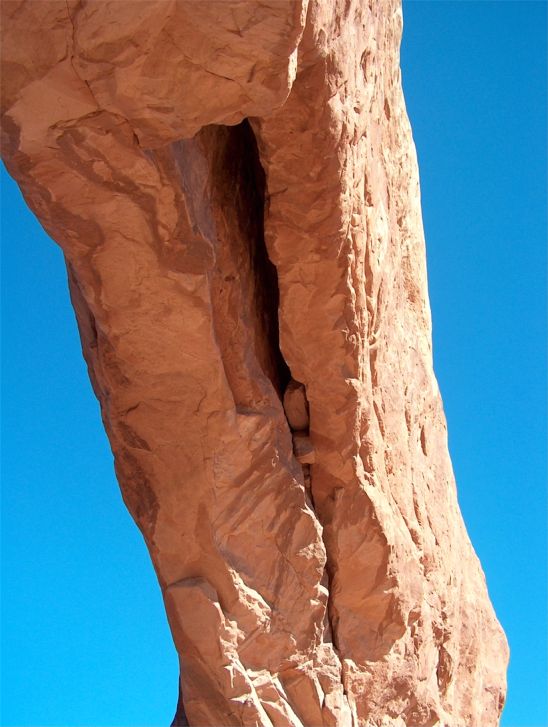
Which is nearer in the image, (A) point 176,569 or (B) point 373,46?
(A) point 176,569

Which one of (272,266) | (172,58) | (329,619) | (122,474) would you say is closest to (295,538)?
(329,619)

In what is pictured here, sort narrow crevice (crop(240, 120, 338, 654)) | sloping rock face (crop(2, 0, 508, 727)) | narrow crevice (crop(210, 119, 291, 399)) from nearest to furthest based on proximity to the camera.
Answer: sloping rock face (crop(2, 0, 508, 727)), narrow crevice (crop(210, 119, 291, 399)), narrow crevice (crop(240, 120, 338, 654))

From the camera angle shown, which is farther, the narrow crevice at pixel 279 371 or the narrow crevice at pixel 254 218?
the narrow crevice at pixel 279 371

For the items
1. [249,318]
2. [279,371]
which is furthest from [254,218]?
[279,371]

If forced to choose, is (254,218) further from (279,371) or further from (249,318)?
(279,371)

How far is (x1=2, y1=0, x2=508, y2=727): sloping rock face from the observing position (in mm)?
4051

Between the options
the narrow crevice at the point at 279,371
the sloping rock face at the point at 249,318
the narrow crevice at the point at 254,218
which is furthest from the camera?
the narrow crevice at the point at 279,371

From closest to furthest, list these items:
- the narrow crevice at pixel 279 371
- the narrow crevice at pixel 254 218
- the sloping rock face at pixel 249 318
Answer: the sloping rock face at pixel 249 318 < the narrow crevice at pixel 254 218 < the narrow crevice at pixel 279 371

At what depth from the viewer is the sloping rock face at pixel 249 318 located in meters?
4.05

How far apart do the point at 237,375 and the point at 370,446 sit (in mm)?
957

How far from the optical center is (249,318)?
540 cm

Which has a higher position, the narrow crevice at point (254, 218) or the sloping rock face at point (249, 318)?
the narrow crevice at point (254, 218)

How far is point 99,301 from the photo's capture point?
4.67m

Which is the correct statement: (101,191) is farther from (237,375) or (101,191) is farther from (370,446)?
(370,446)
